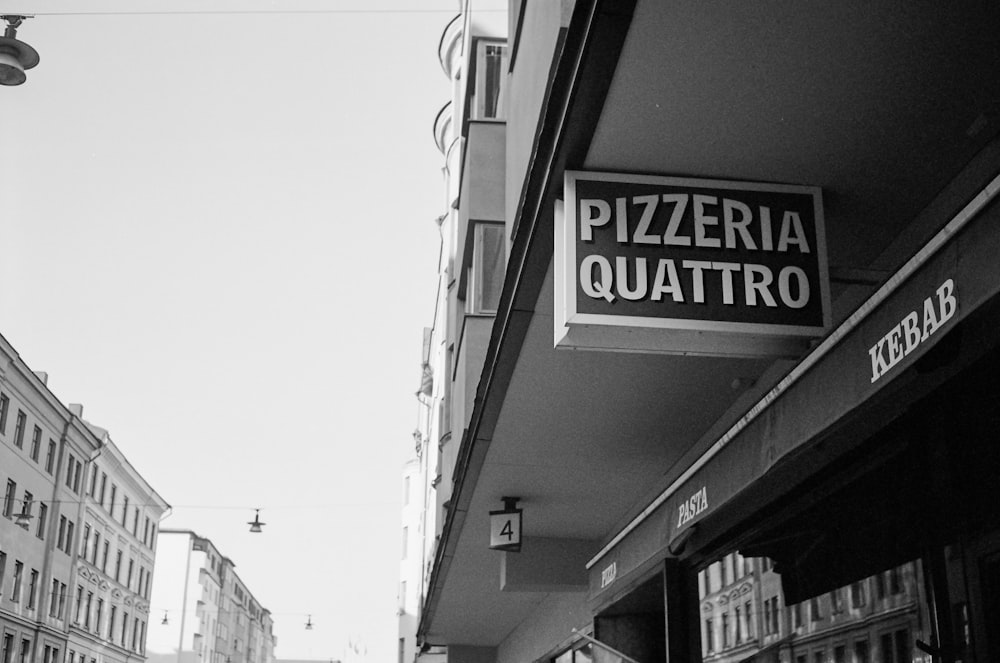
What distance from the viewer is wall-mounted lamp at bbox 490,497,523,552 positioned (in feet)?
31.7

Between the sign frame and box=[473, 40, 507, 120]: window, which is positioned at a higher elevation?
box=[473, 40, 507, 120]: window

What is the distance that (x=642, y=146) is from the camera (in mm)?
4430

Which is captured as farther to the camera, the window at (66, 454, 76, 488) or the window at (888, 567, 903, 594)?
the window at (66, 454, 76, 488)

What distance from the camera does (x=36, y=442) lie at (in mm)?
49438

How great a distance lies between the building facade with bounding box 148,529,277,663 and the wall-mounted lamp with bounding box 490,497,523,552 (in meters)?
76.7

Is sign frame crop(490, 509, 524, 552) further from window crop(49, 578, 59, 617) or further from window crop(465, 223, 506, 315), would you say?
window crop(49, 578, 59, 617)

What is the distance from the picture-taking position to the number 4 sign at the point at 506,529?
967cm

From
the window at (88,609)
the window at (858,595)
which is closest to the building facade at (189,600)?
the window at (88,609)

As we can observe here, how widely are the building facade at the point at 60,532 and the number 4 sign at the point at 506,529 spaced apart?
3800 centimetres

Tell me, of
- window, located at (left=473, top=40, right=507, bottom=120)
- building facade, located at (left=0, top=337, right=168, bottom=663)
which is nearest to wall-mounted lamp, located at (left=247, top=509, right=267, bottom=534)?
building facade, located at (left=0, top=337, right=168, bottom=663)

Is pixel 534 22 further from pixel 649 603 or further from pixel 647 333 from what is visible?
pixel 649 603

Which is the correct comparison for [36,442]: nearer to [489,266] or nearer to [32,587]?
[32,587]

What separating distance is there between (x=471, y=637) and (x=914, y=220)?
16.0m

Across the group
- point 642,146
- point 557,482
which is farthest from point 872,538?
point 557,482
